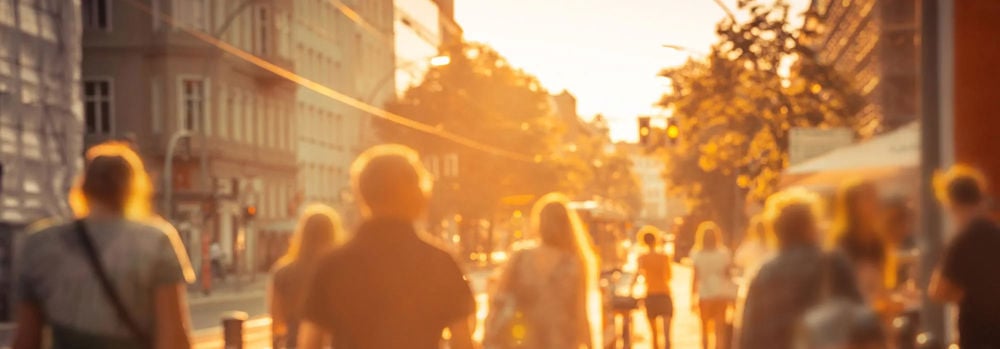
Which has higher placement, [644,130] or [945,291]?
[644,130]

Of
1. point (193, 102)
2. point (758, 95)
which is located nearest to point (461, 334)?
point (758, 95)

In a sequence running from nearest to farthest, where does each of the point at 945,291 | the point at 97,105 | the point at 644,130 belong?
the point at 945,291, the point at 644,130, the point at 97,105

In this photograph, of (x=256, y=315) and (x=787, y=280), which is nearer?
(x=787, y=280)

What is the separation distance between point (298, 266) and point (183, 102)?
49.1 meters

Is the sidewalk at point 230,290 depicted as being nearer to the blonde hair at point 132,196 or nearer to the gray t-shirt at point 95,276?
the blonde hair at point 132,196

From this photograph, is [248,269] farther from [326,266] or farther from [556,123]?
[326,266]

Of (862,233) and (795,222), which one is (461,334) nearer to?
(795,222)

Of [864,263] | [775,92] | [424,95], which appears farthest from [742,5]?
[424,95]

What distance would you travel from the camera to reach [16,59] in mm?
40375

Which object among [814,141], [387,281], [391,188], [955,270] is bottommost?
[955,270]

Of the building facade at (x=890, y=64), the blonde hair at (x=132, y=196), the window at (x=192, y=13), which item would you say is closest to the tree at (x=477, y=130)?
the building facade at (x=890, y=64)

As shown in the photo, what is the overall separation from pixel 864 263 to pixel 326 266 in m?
2.82

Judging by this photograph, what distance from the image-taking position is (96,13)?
5956 centimetres

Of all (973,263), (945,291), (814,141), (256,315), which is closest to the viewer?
(973,263)
